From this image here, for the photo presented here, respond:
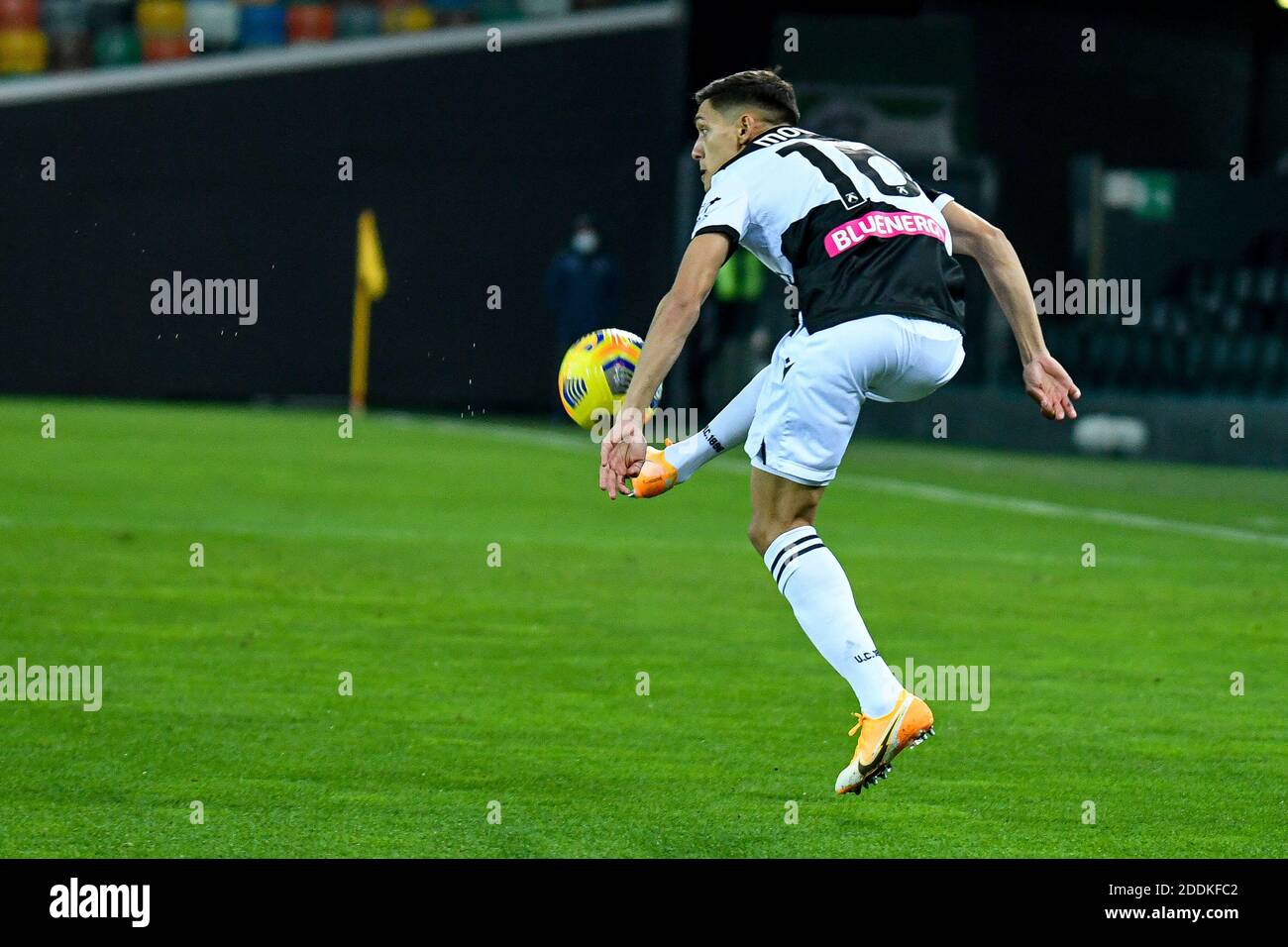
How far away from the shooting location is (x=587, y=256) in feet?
89.9

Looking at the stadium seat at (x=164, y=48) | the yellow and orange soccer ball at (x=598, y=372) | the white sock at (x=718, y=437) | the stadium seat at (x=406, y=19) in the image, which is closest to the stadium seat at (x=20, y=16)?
the stadium seat at (x=164, y=48)

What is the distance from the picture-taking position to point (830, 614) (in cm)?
651

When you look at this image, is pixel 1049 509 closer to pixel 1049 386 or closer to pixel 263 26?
pixel 1049 386

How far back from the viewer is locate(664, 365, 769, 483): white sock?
7.21 m

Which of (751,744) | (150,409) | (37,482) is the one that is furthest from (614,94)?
(751,744)

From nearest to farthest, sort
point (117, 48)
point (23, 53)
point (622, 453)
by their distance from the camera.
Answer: point (622, 453) < point (23, 53) < point (117, 48)

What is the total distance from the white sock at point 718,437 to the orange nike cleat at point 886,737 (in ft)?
4.02

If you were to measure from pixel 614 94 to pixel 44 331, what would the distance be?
335 inches

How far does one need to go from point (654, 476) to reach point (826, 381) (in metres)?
0.82

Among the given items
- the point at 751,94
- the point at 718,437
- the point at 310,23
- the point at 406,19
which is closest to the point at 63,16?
the point at 310,23

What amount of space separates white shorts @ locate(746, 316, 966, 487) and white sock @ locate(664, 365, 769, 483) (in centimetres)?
50

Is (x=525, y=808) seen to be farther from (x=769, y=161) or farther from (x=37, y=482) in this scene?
(x=37, y=482)

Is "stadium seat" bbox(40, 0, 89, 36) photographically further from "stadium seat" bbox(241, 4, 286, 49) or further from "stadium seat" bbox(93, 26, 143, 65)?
"stadium seat" bbox(241, 4, 286, 49)

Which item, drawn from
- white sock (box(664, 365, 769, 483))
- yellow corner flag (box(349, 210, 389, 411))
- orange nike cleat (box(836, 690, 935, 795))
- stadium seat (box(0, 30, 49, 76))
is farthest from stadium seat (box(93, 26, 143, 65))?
orange nike cleat (box(836, 690, 935, 795))
